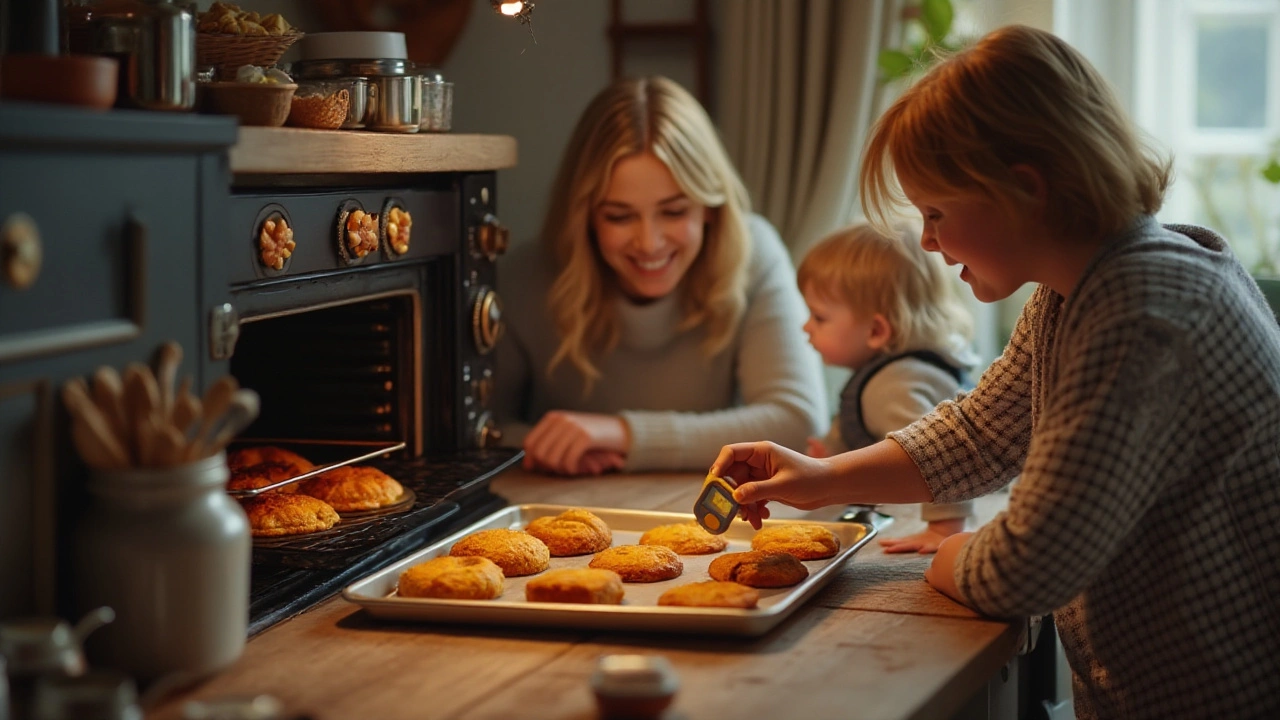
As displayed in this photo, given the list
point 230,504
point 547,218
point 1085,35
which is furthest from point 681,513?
point 1085,35

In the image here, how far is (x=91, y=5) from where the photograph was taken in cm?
156

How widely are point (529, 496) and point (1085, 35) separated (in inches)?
65.9

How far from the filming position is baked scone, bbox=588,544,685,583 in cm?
170

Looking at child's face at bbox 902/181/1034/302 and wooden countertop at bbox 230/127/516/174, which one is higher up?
wooden countertop at bbox 230/127/516/174

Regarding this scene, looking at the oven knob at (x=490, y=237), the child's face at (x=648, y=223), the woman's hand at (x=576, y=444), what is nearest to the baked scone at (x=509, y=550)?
the oven knob at (x=490, y=237)

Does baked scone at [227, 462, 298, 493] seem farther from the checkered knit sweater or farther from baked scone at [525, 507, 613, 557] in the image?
the checkered knit sweater

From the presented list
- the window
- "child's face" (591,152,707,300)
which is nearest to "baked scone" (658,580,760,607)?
"child's face" (591,152,707,300)

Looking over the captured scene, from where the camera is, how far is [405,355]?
2.15 metres

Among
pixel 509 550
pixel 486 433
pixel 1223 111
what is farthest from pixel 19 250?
pixel 1223 111

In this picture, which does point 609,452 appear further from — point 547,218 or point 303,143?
point 303,143

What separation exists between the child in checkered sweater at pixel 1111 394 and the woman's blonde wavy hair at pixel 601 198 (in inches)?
44.3

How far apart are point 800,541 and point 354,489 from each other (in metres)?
0.60

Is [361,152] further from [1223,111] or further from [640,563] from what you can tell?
[1223,111]

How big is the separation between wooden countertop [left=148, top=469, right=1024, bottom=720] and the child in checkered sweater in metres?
0.09
